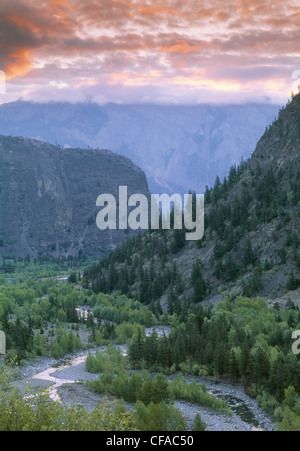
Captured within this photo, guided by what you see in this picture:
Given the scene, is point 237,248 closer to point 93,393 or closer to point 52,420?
point 93,393

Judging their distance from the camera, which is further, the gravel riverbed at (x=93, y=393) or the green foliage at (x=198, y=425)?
the gravel riverbed at (x=93, y=393)

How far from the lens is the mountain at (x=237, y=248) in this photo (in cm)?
12494

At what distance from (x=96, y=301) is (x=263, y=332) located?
6843cm

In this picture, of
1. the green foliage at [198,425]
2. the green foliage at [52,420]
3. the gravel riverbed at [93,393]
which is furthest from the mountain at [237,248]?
the green foliage at [52,420]

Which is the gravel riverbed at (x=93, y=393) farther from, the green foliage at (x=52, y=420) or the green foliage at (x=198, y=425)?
the green foliage at (x=52, y=420)

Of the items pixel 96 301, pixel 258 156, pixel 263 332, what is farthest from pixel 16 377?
pixel 258 156

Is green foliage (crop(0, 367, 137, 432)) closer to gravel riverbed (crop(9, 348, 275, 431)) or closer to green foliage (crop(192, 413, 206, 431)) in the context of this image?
gravel riverbed (crop(9, 348, 275, 431))

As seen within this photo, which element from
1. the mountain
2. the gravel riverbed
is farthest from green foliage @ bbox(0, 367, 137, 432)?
the mountain

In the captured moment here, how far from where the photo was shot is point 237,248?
14088 cm

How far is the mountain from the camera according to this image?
12494 cm

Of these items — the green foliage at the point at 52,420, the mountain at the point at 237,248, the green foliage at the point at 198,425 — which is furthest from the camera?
the mountain at the point at 237,248

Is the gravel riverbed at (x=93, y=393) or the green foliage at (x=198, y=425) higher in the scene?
the green foliage at (x=198, y=425)

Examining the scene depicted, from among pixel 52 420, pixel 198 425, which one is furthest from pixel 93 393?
pixel 52 420

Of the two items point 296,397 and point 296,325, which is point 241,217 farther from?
point 296,397
